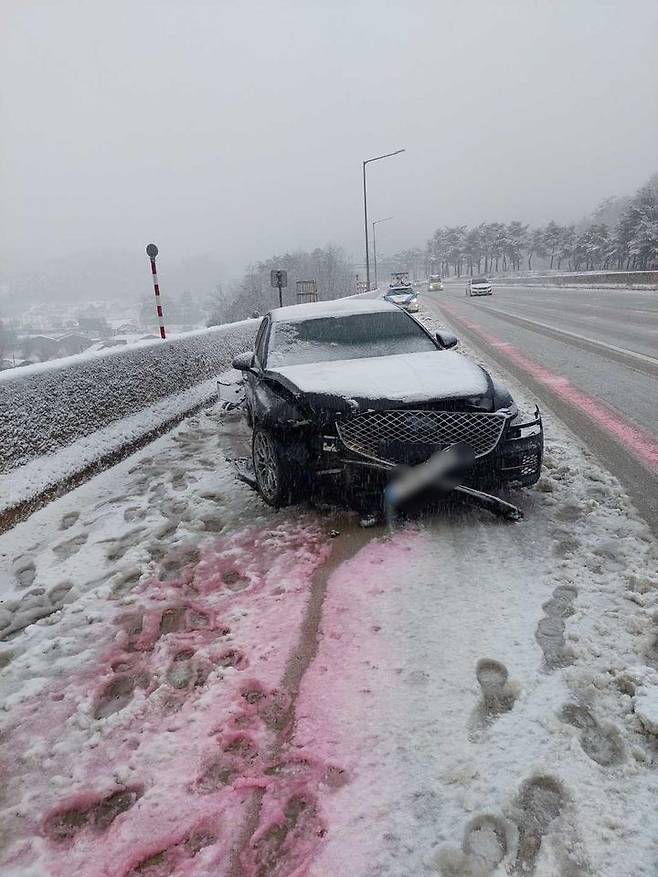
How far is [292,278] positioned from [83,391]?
105m

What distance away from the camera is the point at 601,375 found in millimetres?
8227

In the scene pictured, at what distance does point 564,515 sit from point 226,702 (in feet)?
8.38

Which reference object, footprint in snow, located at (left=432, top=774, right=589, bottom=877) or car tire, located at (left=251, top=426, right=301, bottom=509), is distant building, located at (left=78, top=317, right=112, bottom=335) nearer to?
car tire, located at (left=251, top=426, right=301, bottom=509)

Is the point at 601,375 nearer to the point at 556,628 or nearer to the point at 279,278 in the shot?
the point at 556,628

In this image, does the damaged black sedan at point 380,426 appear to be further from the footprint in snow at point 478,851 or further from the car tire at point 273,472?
the footprint in snow at point 478,851

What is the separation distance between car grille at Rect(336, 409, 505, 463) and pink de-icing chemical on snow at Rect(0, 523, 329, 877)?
95 cm

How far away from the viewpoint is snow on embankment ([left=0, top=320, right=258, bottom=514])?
4250 millimetres

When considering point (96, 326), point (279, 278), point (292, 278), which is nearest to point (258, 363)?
→ point (279, 278)

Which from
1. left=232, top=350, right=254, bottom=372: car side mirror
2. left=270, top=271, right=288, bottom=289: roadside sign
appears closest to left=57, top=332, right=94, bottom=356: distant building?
left=270, top=271, right=288, bottom=289: roadside sign

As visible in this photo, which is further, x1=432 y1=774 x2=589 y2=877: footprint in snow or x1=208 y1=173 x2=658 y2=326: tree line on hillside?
x1=208 y1=173 x2=658 y2=326: tree line on hillside

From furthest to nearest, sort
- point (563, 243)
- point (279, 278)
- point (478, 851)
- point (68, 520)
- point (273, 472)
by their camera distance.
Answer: point (563, 243) < point (279, 278) < point (68, 520) < point (273, 472) < point (478, 851)

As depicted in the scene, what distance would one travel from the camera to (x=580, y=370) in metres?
8.80

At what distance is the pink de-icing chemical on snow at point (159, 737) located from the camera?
65.9 inches

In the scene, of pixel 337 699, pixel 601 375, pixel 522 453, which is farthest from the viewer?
pixel 601 375
